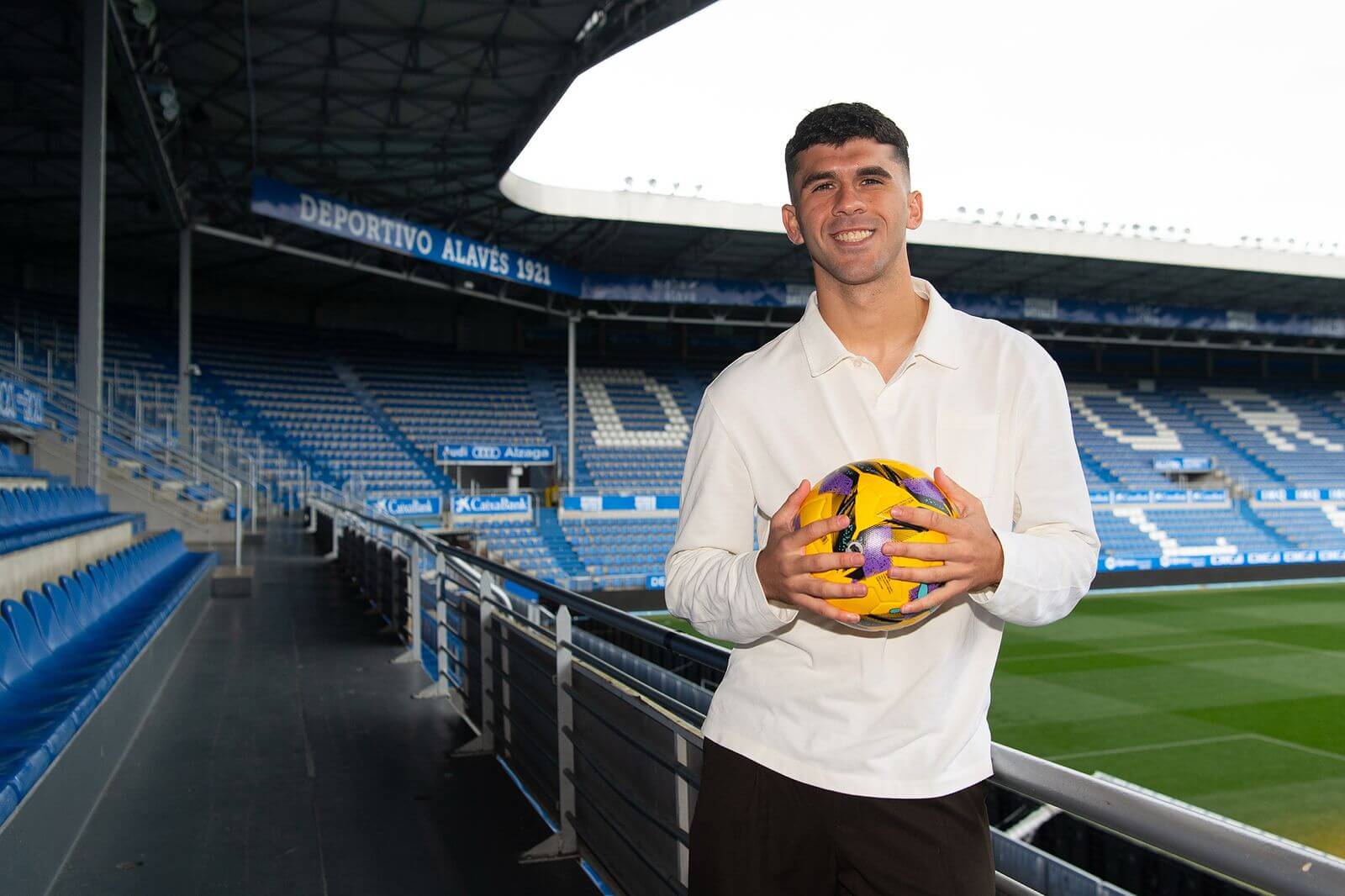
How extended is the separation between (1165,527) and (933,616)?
101 ft

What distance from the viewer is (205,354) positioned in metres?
26.6

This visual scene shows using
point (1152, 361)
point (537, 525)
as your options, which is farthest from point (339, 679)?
point (1152, 361)

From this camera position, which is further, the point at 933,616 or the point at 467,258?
the point at 467,258

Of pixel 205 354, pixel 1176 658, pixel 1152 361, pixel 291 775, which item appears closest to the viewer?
pixel 291 775

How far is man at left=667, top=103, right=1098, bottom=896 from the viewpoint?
1.30 metres

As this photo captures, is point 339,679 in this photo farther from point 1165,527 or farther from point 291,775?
point 1165,527

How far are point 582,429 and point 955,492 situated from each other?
94.0ft

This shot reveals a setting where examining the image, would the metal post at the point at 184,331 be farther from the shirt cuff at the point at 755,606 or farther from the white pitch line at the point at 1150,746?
the shirt cuff at the point at 755,606

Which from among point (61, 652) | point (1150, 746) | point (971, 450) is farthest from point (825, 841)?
point (1150, 746)

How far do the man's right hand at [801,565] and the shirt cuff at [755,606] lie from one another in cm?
1

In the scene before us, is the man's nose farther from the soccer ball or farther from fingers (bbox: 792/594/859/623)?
fingers (bbox: 792/594/859/623)

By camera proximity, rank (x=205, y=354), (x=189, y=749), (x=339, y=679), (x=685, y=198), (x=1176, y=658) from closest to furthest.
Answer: (x=189, y=749)
(x=339, y=679)
(x=1176, y=658)
(x=685, y=198)
(x=205, y=354)

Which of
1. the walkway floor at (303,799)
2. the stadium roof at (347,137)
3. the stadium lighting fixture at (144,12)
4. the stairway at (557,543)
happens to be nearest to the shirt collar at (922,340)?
the walkway floor at (303,799)

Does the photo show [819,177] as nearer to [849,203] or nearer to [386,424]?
[849,203]
